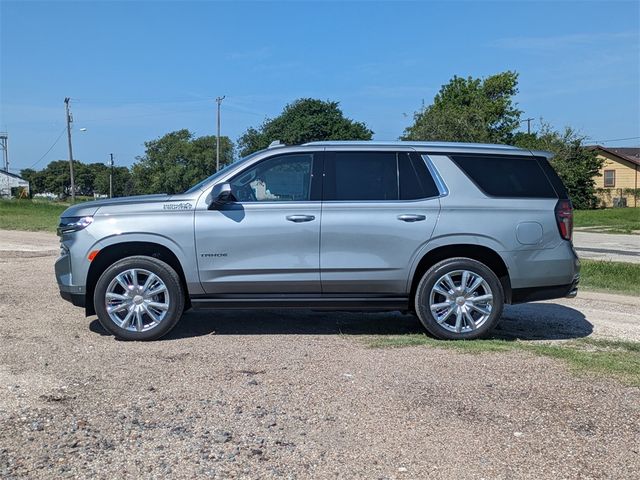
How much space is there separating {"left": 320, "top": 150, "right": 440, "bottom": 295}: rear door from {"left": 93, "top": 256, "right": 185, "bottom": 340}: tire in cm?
150

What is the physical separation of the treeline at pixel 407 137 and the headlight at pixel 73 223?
6189mm

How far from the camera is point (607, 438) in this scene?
12.8 feet

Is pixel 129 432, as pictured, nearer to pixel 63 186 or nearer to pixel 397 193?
pixel 397 193

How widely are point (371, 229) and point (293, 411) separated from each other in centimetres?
247

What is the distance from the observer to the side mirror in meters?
6.14

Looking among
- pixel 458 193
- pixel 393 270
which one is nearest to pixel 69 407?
pixel 393 270

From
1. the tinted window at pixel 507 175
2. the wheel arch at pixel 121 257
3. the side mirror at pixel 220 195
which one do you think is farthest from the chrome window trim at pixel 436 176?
the wheel arch at pixel 121 257

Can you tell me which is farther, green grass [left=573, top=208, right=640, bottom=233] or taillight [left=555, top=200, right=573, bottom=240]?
green grass [left=573, top=208, right=640, bottom=233]

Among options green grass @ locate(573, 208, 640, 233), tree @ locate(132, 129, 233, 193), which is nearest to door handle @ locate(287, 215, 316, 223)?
green grass @ locate(573, 208, 640, 233)

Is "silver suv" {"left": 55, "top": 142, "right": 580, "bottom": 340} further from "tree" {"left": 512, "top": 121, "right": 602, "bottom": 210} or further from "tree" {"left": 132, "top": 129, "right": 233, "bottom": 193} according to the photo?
"tree" {"left": 132, "top": 129, "right": 233, "bottom": 193}

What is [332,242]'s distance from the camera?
6.27 metres

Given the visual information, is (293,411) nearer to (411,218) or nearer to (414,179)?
(411,218)

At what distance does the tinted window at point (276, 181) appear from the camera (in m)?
6.41

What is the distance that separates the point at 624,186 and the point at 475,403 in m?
62.1
